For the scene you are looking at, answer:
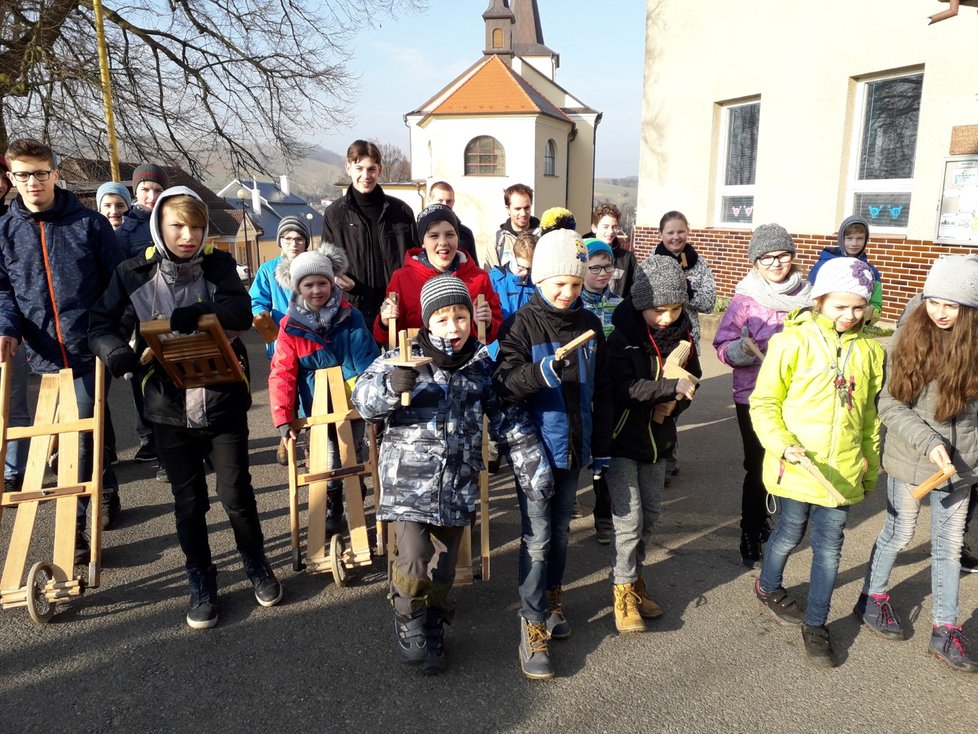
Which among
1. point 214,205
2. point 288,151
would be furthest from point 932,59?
point 214,205

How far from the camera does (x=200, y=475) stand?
3320 millimetres

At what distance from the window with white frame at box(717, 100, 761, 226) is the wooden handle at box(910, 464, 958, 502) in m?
8.90

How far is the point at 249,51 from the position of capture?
16359mm

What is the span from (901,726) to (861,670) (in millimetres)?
336

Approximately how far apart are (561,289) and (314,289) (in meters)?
1.53

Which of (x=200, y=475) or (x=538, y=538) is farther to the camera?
(x=200, y=475)

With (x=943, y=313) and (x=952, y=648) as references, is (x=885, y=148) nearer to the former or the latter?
(x=943, y=313)

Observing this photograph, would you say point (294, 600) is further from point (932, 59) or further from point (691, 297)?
point (932, 59)

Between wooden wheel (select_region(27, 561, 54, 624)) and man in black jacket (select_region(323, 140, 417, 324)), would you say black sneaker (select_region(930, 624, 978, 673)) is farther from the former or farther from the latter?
wooden wheel (select_region(27, 561, 54, 624))

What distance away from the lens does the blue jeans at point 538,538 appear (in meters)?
2.98

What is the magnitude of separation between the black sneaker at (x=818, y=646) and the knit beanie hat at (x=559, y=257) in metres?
1.89

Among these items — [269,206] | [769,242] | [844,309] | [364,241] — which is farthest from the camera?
[269,206]

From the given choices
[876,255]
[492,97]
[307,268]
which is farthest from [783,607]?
[492,97]

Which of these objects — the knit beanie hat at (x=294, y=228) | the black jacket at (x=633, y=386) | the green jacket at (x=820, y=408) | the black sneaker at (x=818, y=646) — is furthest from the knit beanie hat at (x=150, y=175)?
the black sneaker at (x=818, y=646)
